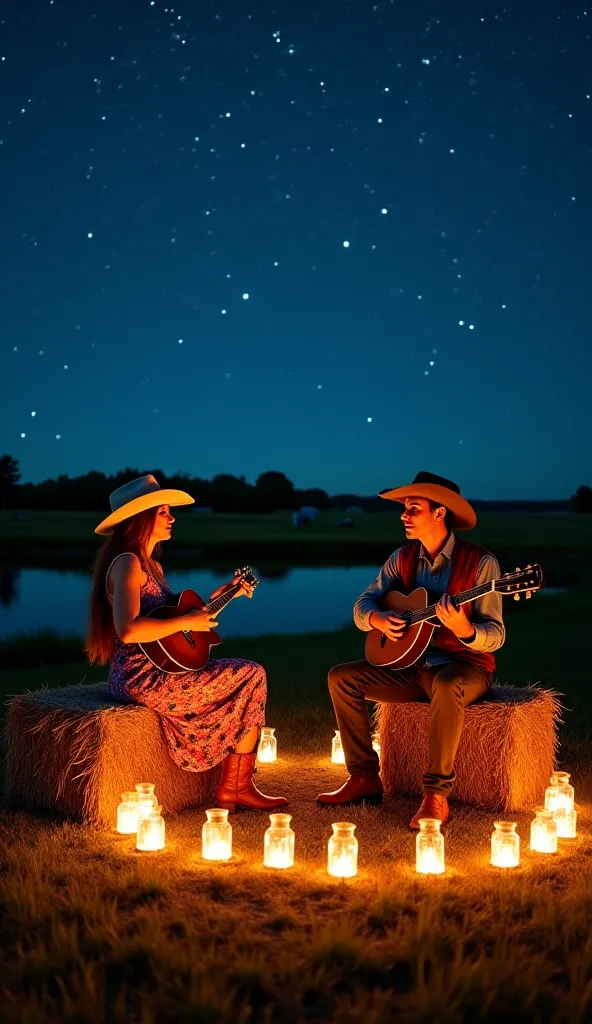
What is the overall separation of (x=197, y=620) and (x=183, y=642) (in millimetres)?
174

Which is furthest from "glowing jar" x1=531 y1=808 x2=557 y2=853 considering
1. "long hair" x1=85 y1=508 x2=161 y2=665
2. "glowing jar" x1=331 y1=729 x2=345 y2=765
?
"long hair" x1=85 y1=508 x2=161 y2=665

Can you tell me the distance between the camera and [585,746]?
22.1 feet

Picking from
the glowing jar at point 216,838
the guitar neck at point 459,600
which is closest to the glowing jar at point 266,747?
the guitar neck at point 459,600

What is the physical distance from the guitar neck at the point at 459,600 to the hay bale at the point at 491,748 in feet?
1.77

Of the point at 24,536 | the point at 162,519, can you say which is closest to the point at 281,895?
the point at 162,519

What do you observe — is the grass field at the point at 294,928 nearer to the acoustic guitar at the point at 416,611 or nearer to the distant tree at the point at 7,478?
the acoustic guitar at the point at 416,611

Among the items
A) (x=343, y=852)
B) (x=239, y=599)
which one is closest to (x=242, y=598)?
(x=239, y=599)

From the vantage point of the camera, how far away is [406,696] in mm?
5484

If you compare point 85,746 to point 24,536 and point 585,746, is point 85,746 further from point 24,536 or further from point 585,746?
point 24,536

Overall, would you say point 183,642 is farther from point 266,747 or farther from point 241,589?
point 266,747

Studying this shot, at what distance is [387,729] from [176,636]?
1.42m

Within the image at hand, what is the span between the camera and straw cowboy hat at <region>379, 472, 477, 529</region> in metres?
5.54

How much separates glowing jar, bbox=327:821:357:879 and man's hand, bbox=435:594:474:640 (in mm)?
1311

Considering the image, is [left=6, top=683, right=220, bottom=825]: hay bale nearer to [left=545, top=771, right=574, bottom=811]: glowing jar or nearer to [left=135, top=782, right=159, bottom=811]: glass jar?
[left=135, top=782, right=159, bottom=811]: glass jar
